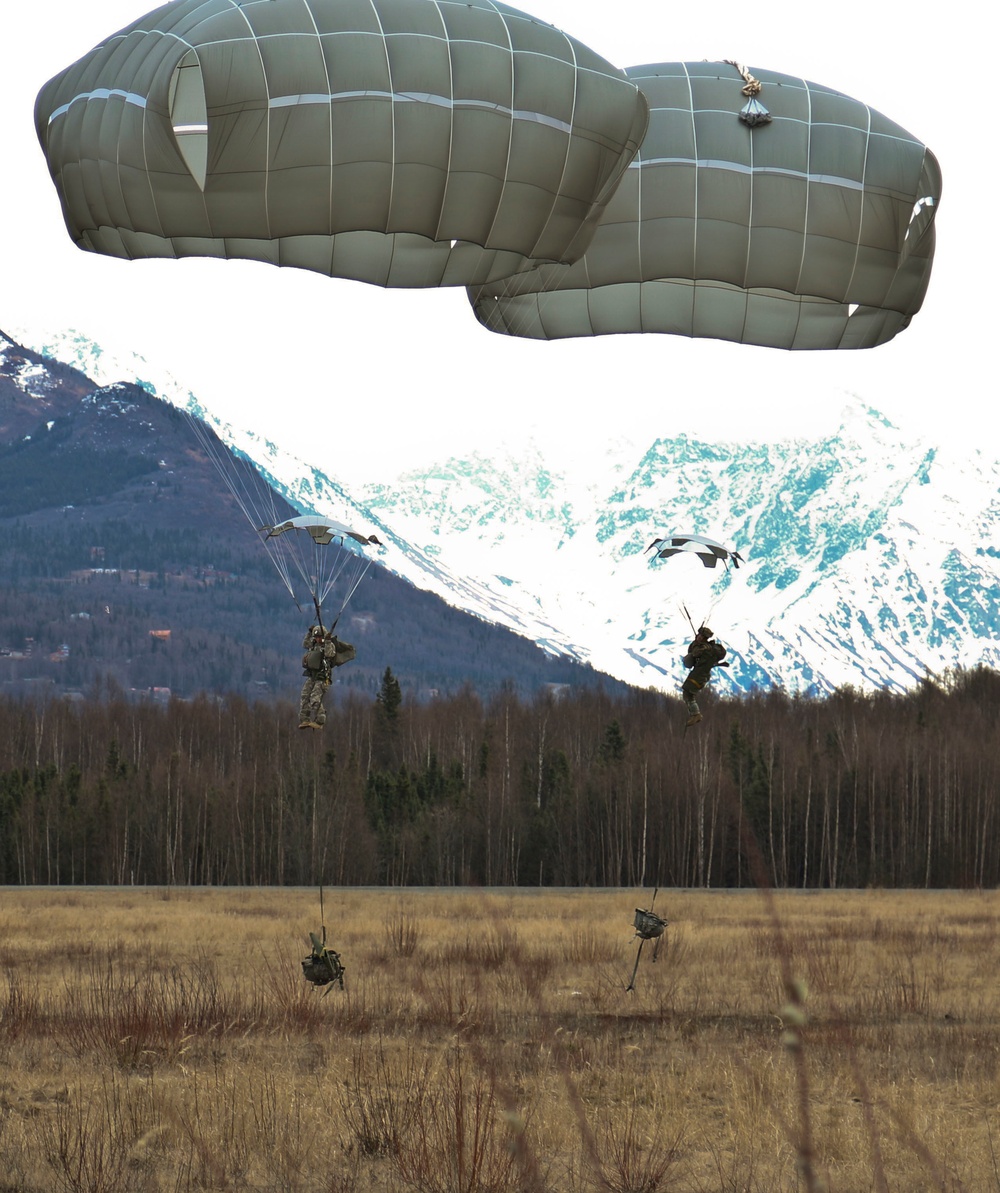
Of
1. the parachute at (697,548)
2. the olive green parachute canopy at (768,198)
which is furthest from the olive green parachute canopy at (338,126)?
the parachute at (697,548)

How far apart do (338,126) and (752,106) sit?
6.11m

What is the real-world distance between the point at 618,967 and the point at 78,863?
182 ft

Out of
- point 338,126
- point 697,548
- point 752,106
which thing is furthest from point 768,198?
point 338,126

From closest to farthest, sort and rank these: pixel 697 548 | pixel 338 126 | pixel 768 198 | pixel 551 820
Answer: pixel 338 126, pixel 768 198, pixel 697 548, pixel 551 820

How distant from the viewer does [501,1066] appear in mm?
12930

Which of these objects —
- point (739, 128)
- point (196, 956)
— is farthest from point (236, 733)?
point (739, 128)

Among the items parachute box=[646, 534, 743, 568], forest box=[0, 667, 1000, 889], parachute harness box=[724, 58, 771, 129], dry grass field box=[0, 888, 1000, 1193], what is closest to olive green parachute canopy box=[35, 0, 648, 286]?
parachute harness box=[724, 58, 771, 129]

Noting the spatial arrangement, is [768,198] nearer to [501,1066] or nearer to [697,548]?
[697,548]

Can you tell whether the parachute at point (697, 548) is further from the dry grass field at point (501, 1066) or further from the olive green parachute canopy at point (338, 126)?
the dry grass field at point (501, 1066)

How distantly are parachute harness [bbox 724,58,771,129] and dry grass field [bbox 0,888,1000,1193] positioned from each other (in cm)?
970

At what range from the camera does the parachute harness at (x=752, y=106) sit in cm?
1772

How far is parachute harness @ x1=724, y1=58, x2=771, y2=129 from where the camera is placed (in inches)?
698

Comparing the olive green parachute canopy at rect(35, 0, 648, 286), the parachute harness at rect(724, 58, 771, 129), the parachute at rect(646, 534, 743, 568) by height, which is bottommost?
the parachute at rect(646, 534, 743, 568)

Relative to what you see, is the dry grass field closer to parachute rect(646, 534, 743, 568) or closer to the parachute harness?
parachute rect(646, 534, 743, 568)
